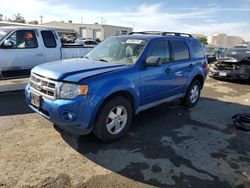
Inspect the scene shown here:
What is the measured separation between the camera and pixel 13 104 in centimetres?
652

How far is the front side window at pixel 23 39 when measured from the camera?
8.34 meters

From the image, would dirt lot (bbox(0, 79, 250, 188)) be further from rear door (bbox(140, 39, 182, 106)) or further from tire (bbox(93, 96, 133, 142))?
rear door (bbox(140, 39, 182, 106))

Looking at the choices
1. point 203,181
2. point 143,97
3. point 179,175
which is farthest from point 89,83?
point 203,181

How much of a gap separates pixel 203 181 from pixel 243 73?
A: 840cm

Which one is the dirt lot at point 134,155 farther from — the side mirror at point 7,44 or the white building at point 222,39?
the white building at point 222,39

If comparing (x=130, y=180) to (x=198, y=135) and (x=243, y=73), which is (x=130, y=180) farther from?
(x=243, y=73)

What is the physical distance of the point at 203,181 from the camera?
3.50m

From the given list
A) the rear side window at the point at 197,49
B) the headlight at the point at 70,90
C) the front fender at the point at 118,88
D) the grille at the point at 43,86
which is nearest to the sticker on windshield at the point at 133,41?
the front fender at the point at 118,88

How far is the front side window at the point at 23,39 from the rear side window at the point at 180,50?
16.3 ft

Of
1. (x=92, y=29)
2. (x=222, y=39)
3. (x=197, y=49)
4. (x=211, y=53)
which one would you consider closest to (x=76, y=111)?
(x=197, y=49)

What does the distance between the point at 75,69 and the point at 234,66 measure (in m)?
8.59

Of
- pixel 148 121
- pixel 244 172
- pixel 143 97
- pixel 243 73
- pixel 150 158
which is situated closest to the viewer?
pixel 244 172

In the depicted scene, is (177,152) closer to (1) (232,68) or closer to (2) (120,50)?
(2) (120,50)

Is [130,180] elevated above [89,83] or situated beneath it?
situated beneath
